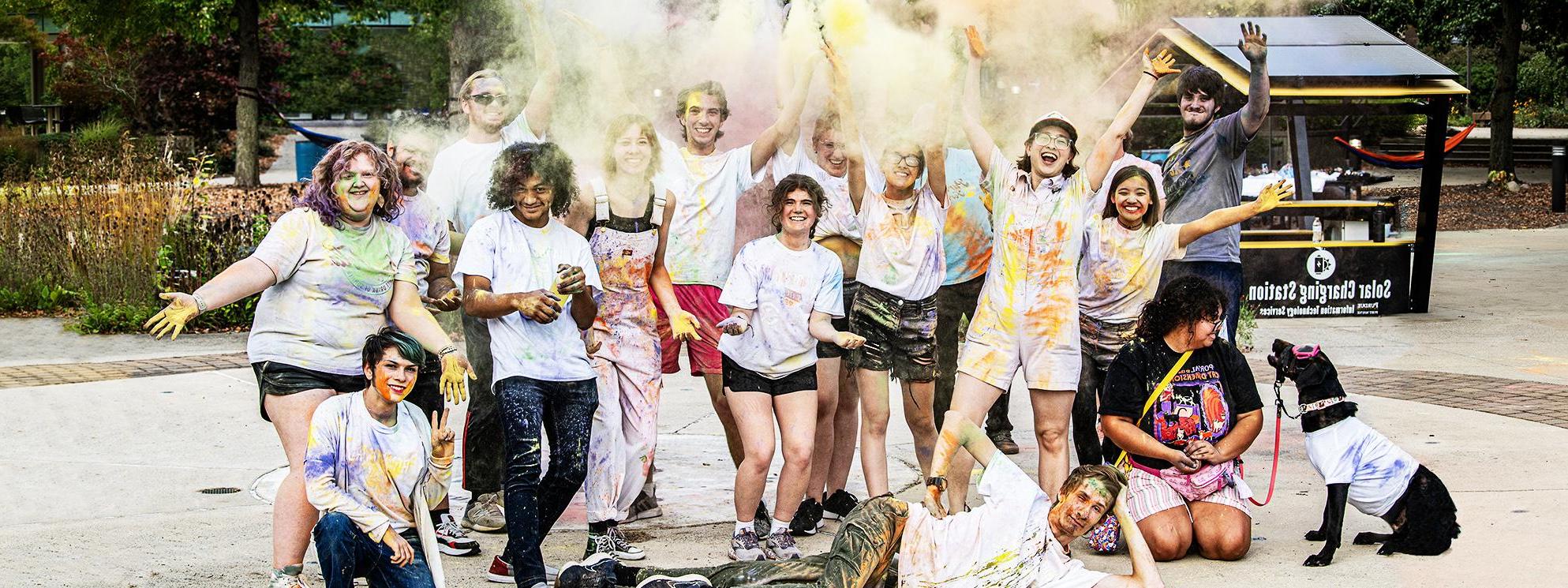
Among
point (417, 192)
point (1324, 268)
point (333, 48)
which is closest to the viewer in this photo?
point (417, 192)

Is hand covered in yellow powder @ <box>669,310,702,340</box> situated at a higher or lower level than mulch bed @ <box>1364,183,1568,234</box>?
lower

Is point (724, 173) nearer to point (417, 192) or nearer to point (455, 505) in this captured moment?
point (417, 192)

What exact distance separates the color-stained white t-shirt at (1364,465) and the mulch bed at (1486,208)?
1285 centimetres

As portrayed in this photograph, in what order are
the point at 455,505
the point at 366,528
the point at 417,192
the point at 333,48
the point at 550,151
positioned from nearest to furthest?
the point at 366,528 < the point at 550,151 < the point at 417,192 < the point at 455,505 < the point at 333,48

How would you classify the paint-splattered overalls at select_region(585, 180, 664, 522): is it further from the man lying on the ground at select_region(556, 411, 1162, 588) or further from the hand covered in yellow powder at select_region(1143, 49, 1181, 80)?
the hand covered in yellow powder at select_region(1143, 49, 1181, 80)

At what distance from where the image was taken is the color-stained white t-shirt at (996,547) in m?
4.76

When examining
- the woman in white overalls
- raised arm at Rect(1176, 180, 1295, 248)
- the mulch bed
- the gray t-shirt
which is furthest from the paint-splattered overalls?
the mulch bed

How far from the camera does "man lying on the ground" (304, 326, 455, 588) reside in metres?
4.43

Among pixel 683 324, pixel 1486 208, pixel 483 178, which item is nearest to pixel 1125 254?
pixel 683 324

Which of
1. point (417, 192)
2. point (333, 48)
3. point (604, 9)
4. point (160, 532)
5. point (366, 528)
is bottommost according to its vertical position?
point (160, 532)

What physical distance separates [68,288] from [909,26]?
883 cm

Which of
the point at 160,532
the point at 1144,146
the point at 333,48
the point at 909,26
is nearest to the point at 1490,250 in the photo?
the point at 1144,146

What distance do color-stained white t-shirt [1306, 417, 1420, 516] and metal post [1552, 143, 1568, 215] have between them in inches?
692

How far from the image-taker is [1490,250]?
17.0m
